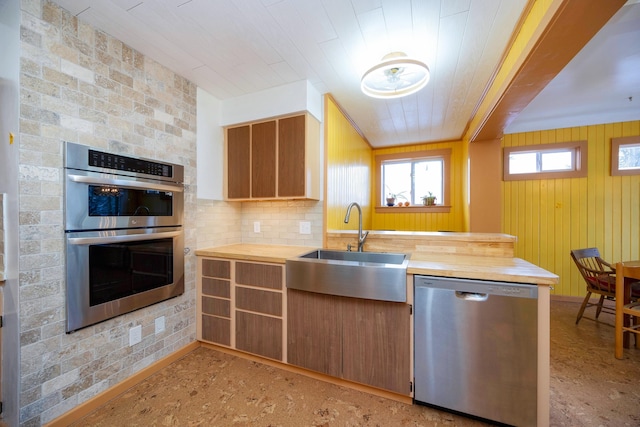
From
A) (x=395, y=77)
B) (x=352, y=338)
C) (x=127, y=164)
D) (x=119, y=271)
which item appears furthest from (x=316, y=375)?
(x=395, y=77)

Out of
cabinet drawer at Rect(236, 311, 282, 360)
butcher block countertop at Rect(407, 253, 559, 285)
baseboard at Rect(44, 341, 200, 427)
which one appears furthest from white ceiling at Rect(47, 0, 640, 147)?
baseboard at Rect(44, 341, 200, 427)

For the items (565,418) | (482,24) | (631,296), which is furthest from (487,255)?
(631,296)

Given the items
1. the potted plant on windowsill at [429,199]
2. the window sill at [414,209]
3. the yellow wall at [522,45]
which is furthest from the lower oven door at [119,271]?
the potted plant on windowsill at [429,199]

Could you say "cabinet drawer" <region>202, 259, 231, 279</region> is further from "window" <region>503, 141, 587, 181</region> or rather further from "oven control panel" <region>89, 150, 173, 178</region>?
"window" <region>503, 141, 587, 181</region>

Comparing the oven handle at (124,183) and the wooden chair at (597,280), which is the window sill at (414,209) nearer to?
the wooden chair at (597,280)

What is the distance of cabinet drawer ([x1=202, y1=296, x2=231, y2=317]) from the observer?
2209 mm

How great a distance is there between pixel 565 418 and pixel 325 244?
6.45ft

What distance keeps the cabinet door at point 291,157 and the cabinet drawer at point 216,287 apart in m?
0.94

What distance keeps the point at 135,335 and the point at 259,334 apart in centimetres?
89

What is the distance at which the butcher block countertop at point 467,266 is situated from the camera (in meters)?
1.37

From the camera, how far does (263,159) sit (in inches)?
98.3

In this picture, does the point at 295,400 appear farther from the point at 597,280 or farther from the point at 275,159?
the point at 597,280

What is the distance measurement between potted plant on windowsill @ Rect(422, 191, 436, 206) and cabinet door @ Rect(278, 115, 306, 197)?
2866 millimetres

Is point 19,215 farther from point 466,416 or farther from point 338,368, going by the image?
point 466,416
